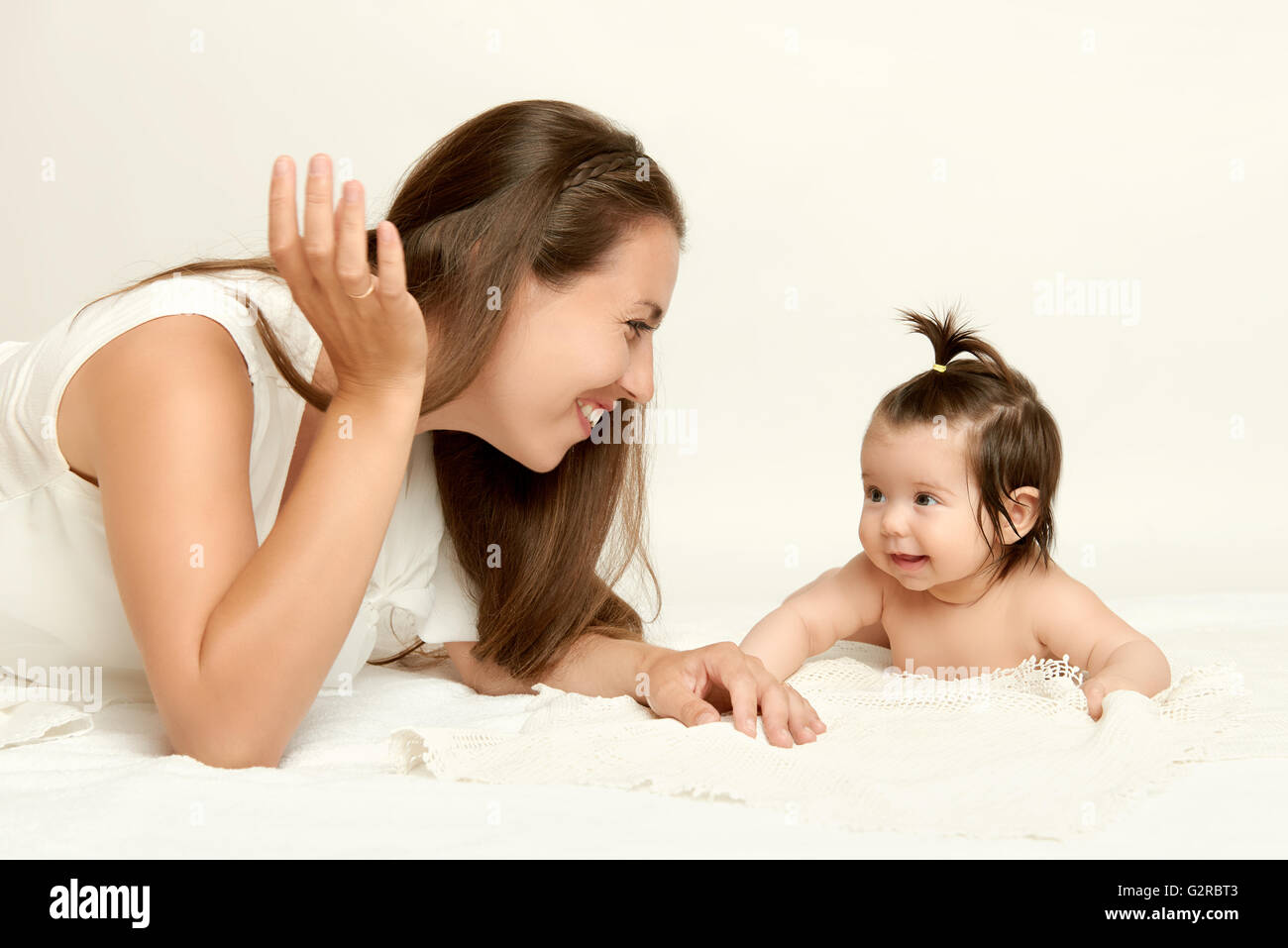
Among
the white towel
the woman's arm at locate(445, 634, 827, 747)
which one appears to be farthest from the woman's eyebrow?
the white towel

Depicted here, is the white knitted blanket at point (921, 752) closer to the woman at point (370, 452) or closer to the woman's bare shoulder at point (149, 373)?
the woman at point (370, 452)

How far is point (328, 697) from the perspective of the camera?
1743 millimetres

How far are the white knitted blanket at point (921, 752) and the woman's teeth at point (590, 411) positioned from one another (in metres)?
0.39

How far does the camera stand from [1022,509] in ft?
5.82

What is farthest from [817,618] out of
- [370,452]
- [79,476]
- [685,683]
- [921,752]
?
[79,476]

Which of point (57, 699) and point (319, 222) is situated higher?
point (319, 222)

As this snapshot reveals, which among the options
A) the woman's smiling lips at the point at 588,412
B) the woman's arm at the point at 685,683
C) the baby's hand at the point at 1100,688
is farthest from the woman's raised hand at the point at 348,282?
the baby's hand at the point at 1100,688

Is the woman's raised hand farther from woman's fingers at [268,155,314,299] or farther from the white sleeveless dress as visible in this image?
the white sleeveless dress

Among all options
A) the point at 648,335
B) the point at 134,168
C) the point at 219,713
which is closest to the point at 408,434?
the point at 219,713

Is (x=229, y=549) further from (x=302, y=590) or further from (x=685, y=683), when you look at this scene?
(x=685, y=683)

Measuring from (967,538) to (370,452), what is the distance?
852mm
